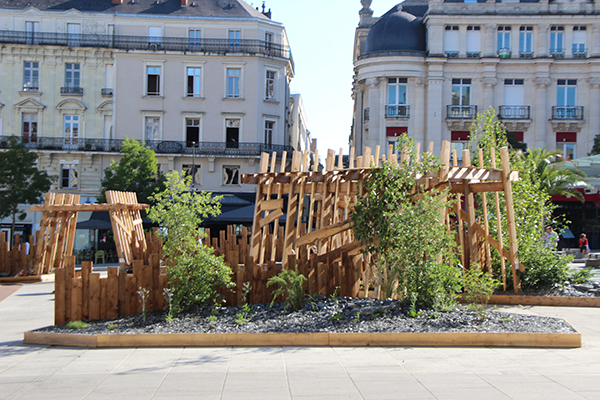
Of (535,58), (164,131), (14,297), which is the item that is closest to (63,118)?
(164,131)

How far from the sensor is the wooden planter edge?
793 cm

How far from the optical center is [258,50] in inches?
1549

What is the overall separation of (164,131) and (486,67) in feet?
70.3

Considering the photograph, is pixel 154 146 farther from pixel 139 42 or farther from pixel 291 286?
pixel 291 286

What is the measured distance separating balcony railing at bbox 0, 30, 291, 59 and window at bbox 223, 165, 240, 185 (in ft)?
25.4

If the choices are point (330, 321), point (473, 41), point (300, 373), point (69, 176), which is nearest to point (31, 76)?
point (69, 176)

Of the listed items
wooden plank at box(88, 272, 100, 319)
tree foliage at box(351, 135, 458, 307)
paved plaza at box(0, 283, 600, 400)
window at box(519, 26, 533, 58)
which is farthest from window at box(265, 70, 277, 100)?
paved plaza at box(0, 283, 600, 400)

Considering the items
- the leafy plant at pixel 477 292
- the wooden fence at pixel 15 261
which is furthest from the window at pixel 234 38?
the leafy plant at pixel 477 292

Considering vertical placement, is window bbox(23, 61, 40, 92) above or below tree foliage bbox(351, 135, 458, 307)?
above

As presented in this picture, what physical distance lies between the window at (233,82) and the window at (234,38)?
153 centimetres

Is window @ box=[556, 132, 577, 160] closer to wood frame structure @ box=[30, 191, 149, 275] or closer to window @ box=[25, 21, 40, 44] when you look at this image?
wood frame structure @ box=[30, 191, 149, 275]

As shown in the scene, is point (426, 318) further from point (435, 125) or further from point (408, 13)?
point (408, 13)

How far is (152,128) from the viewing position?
39.3 m

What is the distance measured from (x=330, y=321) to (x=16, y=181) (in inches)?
1114
